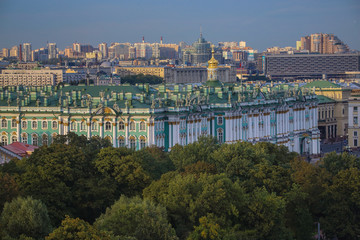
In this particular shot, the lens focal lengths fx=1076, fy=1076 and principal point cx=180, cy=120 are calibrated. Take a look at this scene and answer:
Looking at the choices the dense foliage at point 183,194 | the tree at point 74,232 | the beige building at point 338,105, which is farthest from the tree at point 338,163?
the beige building at point 338,105

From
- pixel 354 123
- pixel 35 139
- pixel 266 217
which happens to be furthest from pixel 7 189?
pixel 354 123

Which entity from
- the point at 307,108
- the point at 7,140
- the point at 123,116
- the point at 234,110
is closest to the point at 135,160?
the point at 123,116

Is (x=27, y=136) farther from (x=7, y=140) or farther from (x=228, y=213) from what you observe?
(x=228, y=213)

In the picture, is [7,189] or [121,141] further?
[121,141]

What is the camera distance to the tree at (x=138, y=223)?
3938 centimetres

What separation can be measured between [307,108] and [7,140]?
30.0m

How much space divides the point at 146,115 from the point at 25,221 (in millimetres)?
33052

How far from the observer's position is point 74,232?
3478 centimetres

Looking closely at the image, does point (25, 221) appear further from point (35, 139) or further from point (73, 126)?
point (35, 139)

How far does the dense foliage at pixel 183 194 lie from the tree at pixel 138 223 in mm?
37

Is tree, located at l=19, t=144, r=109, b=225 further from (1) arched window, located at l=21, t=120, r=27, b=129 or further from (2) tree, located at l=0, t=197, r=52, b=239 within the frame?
(1) arched window, located at l=21, t=120, r=27, b=129

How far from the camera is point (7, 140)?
245 ft

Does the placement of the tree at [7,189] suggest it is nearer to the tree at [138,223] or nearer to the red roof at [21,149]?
the tree at [138,223]

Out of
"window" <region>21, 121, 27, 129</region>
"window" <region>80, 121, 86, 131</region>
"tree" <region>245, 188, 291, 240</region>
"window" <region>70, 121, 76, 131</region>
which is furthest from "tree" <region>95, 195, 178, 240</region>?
"window" <region>21, 121, 27, 129</region>
